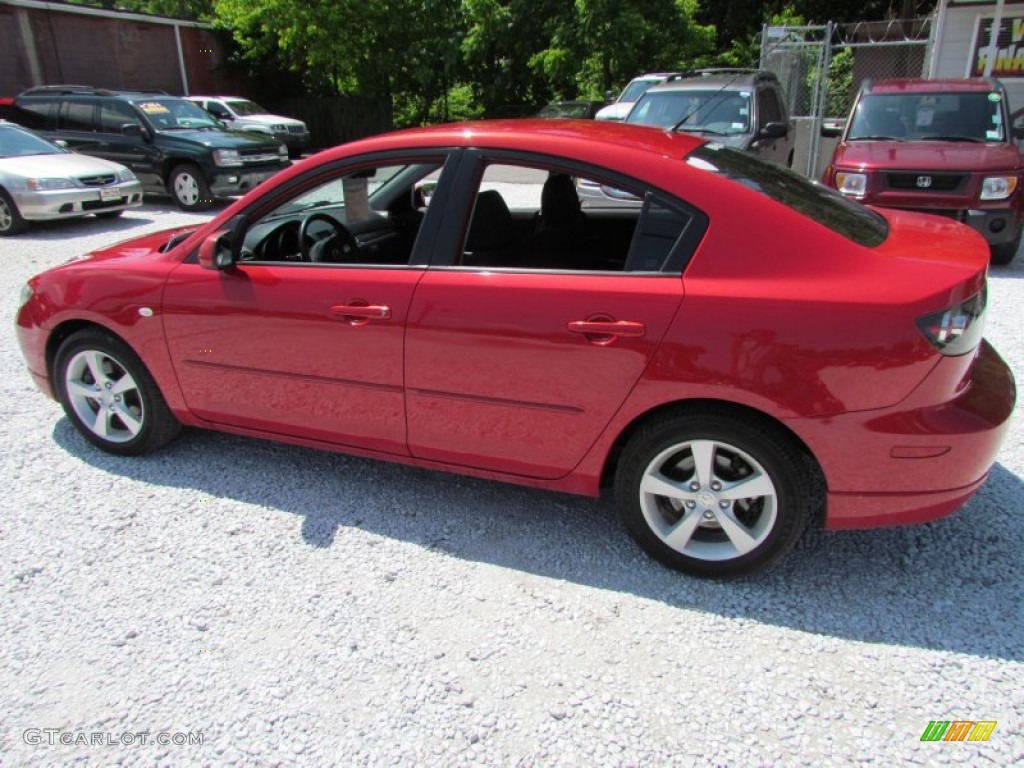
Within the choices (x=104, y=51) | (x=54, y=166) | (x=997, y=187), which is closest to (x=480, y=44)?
(x=104, y=51)

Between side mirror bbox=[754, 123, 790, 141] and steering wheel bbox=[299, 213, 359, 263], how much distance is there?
627cm

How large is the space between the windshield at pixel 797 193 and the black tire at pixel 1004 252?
17.7ft

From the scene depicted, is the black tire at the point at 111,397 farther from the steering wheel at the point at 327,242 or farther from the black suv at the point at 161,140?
the black suv at the point at 161,140

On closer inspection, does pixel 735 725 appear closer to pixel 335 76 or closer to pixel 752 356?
pixel 752 356

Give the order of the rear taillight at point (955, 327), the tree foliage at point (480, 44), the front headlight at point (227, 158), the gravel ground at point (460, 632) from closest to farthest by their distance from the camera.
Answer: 1. the gravel ground at point (460, 632)
2. the rear taillight at point (955, 327)
3. the front headlight at point (227, 158)
4. the tree foliage at point (480, 44)

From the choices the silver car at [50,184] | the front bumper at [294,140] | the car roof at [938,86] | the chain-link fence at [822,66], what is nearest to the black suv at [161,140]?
the silver car at [50,184]

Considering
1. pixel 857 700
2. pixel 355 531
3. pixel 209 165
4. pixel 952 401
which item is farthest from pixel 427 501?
pixel 209 165

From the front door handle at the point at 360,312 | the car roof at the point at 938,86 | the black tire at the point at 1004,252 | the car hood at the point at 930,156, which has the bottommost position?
the black tire at the point at 1004,252

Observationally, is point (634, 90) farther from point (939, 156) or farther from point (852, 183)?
point (939, 156)

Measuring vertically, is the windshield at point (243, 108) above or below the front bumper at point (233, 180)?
above

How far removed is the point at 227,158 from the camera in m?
12.0

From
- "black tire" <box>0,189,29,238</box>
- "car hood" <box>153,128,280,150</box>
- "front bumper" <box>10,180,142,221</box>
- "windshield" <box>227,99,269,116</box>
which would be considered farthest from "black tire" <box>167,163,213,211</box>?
"windshield" <box>227,99,269,116</box>

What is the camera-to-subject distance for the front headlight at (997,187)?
7.14 metres

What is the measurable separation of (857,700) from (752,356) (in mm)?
1120
